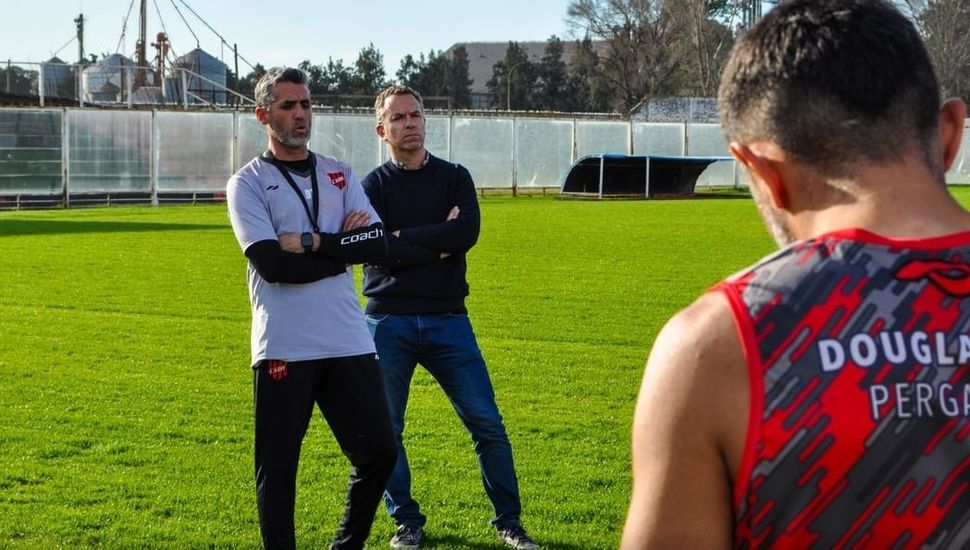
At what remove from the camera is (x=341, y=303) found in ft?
18.5

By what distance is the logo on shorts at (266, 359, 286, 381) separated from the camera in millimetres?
5449

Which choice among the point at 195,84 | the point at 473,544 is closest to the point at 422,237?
the point at 473,544

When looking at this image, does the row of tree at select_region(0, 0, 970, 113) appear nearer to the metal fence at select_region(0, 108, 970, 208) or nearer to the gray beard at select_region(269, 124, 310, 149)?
the metal fence at select_region(0, 108, 970, 208)

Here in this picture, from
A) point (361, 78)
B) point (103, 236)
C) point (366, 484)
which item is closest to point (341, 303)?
point (366, 484)

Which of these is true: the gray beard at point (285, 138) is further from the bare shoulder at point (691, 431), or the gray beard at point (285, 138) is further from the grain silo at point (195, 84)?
the grain silo at point (195, 84)

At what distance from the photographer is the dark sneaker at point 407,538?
6449mm

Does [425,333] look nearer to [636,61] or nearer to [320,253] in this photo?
[320,253]

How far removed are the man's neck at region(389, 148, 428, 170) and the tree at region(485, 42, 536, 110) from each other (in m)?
97.5

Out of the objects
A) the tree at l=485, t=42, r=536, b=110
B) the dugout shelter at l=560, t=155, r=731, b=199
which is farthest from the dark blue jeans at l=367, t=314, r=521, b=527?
the tree at l=485, t=42, r=536, b=110

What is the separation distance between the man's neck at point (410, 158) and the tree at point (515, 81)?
97.5 metres

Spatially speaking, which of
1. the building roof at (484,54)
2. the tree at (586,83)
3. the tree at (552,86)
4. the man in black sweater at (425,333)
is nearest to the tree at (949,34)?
the tree at (586,83)

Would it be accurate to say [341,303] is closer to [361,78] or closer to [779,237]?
[779,237]

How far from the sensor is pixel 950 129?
1.95 meters

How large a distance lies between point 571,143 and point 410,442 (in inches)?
1549
